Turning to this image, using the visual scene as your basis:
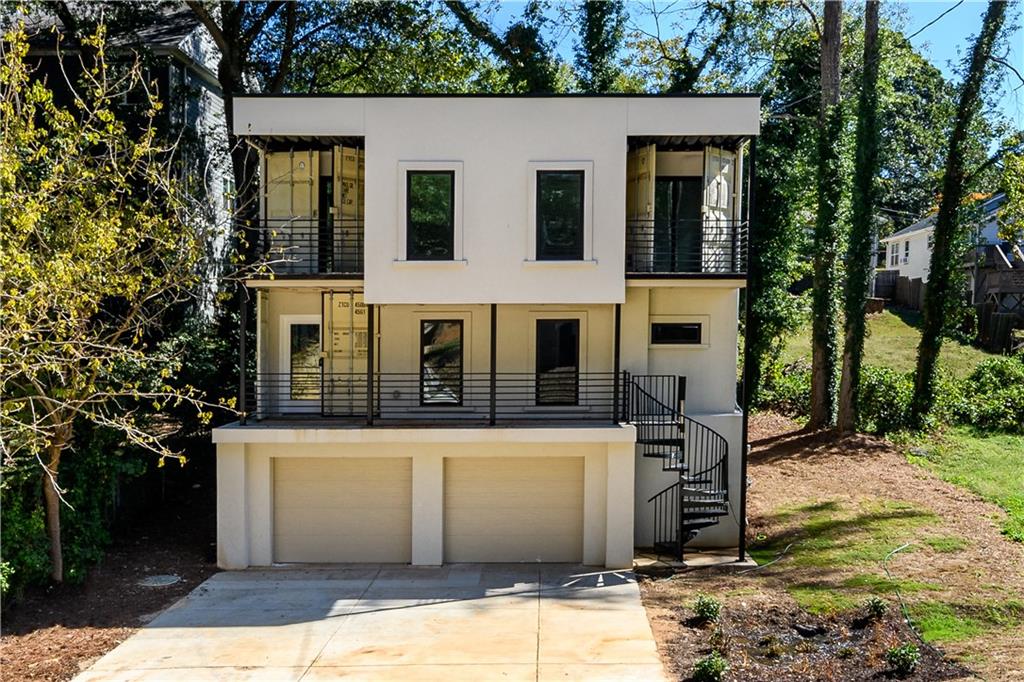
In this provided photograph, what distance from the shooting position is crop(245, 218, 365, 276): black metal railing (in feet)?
56.7

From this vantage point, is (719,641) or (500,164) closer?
(719,641)

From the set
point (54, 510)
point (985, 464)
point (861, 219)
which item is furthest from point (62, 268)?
point (985, 464)

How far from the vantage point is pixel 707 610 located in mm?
12398

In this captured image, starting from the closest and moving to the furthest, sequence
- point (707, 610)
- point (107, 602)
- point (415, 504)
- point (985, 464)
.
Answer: point (707, 610), point (107, 602), point (415, 504), point (985, 464)

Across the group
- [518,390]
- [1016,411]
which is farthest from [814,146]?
[518,390]

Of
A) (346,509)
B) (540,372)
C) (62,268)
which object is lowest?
(346,509)

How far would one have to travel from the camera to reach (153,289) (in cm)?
1359

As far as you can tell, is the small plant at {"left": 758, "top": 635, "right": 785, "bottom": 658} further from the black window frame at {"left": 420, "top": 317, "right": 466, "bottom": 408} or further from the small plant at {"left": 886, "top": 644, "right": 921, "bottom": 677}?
the black window frame at {"left": 420, "top": 317, "right": 466, "bottom": 408}

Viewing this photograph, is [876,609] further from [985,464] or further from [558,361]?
[985,464]

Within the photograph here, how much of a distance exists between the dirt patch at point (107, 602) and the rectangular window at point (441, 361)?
5.14 m

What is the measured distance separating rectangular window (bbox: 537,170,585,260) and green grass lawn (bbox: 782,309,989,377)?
14.0 meters

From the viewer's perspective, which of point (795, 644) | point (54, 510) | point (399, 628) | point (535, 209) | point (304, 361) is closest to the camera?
point (795, 644)

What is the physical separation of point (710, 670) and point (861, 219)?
51.9ft

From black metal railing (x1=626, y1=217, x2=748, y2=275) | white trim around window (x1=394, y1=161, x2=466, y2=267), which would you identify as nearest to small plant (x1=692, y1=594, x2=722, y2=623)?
black metal railing (x1=626, y1=217, x2=748, y2=275)
